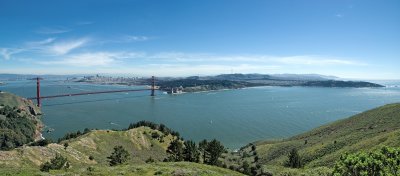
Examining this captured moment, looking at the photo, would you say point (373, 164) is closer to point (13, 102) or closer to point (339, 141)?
point (339, 141)

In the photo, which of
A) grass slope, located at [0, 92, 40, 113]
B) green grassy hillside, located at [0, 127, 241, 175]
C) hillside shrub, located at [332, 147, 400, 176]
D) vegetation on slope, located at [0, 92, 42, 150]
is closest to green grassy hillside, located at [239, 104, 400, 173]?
green grassy hillside, located at [0, 127, 241, 175]

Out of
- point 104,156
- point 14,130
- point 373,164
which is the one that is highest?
point 373,164

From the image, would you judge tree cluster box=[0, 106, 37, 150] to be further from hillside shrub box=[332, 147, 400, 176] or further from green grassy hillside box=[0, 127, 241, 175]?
hillside shrub box=[332, 147, 400, 176]

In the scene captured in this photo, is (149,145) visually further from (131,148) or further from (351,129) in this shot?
(351,129)

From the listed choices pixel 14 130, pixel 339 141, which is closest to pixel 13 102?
pixel 14 130

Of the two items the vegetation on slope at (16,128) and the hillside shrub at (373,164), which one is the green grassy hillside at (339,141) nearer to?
the hillside shrub at (373,164)

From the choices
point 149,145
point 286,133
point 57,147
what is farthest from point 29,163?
point 286,133

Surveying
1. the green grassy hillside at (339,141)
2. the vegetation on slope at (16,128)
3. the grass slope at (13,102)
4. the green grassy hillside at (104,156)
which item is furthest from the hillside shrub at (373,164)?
the grass slope at (13,102)
